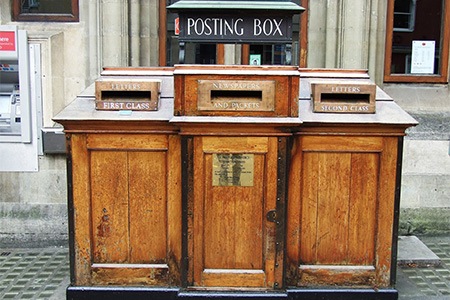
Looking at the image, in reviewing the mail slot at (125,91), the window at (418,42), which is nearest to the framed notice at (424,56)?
the window at (418,42)

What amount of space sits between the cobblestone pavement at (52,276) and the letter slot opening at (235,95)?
2.26 metres

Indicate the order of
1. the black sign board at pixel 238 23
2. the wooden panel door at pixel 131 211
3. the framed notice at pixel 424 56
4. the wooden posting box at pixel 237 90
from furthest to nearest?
the framed notice at pixel 424 56, the black sign board at pixel 238 23, the wooden panel door at pixel 131 211, the wooden posting box at pixel 237 90

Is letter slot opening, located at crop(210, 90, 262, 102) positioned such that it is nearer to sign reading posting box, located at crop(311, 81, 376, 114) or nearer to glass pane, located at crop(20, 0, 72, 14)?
sign reading posting box, located at crop(311, 81, 376, 114)

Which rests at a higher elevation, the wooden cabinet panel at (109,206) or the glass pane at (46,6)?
the glass pane at (46,6)

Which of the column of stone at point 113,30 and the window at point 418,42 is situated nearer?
the column of stone at point 113,30

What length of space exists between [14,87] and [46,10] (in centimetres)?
99

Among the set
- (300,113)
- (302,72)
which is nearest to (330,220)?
(300,113)

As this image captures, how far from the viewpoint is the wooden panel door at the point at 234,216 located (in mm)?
3949

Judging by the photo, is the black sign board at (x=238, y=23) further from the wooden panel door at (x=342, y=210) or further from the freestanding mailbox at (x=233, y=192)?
the wooden panel door at (x=342, y=210)

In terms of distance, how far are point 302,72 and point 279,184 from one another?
1.05 meters

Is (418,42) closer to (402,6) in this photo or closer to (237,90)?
(402,6)

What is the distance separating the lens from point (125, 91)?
4078mm

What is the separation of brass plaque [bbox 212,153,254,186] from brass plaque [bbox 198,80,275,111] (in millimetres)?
369

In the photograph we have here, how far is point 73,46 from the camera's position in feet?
19.7
